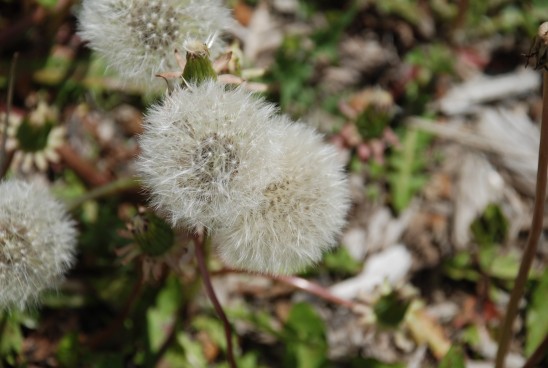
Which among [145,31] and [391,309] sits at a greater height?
[145,31]

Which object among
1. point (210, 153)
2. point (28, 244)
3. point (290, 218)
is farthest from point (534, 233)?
point (28, 244)

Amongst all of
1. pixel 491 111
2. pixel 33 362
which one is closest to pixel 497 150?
pixel 491 111

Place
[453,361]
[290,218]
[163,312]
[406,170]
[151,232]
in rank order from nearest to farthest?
[290,218] → [151,232] → [453,361] → [163,312] → [406,170]

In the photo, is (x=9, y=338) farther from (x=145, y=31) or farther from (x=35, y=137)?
(x=145, y=31)

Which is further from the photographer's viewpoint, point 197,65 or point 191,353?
point 191,353

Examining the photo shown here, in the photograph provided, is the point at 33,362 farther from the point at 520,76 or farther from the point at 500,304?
the point at 520,76

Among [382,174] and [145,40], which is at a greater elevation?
[145,40]

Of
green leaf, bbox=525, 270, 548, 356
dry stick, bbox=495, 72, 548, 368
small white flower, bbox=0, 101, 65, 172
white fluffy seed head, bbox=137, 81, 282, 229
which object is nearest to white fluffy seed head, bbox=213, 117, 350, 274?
white fluffy seed head, bbox=137, 81, 282, 229
